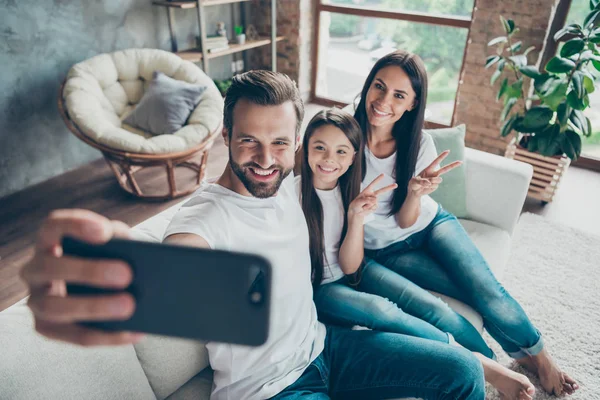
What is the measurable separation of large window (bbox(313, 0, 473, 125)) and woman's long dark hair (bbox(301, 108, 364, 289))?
2.53 metres

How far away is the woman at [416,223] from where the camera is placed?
149 cm

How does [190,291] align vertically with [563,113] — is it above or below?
above

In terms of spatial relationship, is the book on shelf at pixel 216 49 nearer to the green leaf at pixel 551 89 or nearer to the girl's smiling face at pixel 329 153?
the green leaf at pixel 551 89

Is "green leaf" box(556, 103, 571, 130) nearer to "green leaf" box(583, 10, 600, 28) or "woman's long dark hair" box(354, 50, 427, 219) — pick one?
"green leaf" box(583, 10, 600, 28)

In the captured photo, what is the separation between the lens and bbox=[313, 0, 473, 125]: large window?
363 cm

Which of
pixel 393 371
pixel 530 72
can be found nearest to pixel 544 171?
pixel 530 72

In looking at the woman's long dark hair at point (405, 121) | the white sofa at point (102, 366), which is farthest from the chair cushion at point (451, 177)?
the white sofa at point (102, 366)

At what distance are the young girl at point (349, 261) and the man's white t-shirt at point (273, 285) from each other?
195mm

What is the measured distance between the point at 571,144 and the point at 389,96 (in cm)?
163

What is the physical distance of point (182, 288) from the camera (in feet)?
1.65

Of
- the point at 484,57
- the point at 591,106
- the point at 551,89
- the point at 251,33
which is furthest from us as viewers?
the point at 251,33

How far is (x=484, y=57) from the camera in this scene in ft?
10.7

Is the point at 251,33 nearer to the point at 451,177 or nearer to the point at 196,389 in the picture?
the point at 451,177

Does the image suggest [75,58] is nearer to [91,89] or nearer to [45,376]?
[91,89]
